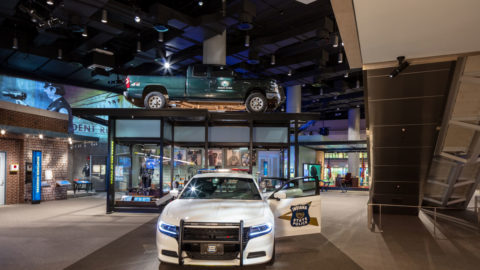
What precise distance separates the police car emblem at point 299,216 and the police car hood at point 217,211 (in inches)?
42.6

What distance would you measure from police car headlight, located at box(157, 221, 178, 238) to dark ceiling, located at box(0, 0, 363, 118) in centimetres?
734

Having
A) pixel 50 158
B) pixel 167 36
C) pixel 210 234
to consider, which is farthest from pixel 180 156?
pixel 210 234

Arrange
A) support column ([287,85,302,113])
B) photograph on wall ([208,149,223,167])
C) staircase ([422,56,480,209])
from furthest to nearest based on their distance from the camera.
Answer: support column ([287,85,302,113]), photograph on wall ([208,149,223,167]), staircase ([422,56,480,209])

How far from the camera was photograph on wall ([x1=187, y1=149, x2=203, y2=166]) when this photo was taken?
44.0 feet

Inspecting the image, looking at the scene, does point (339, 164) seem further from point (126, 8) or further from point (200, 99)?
point (126, 8)

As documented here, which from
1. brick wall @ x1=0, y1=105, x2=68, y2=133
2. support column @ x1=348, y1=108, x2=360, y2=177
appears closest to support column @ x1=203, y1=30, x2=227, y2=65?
brick wall @ x1=0, y1=105, x2=68, y2=133

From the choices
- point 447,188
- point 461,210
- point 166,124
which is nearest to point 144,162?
point 166,124

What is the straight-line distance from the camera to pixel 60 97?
65.5ft

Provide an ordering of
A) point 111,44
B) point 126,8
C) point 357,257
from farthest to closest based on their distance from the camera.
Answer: point 111,44 < point 126,8 < point 357,257

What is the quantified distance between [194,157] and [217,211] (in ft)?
28.4

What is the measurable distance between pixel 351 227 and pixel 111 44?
12.7 metres

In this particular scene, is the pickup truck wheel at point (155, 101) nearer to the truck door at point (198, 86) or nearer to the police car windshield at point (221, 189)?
the truck door at point (198, 86)

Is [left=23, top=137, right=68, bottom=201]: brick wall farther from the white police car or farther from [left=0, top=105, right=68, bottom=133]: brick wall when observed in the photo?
the white police car

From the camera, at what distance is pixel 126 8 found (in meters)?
10.3
